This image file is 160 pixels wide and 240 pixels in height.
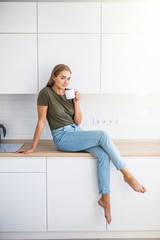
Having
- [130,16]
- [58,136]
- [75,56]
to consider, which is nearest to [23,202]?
[58,136]

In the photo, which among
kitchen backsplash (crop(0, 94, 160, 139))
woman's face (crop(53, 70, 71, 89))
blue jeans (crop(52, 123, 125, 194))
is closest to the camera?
blue jeans (crop(52, 123, 125, 194))

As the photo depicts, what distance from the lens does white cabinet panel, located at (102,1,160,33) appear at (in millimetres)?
2127

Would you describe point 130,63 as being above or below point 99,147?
above

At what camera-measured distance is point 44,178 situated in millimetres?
2045

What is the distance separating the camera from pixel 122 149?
7.24ft

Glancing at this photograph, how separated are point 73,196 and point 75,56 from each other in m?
1.27

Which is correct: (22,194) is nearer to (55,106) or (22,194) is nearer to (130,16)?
(55,106)

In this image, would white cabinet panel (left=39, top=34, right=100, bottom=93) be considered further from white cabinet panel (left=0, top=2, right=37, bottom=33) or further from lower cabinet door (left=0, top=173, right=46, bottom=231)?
lower cabinet door (left=0, top=173, right=46, bottom=231)

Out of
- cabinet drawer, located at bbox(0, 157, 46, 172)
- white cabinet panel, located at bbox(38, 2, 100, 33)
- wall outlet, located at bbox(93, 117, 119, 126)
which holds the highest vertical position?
white cabinet panel, located at bbox(38, 2, 100, 33)

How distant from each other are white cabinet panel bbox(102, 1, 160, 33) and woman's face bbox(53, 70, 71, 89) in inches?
21.1

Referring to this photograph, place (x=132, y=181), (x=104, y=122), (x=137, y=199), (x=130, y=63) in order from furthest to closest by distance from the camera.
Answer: (x=104, y=122) < (x=130, y=63) < (x=137, y=199) < (x=132, y=181)

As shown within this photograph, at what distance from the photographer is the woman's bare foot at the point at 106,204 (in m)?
1.98

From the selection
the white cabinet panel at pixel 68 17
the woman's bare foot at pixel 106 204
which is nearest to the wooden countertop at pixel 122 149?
the woman's bare foot at pixel 106 204

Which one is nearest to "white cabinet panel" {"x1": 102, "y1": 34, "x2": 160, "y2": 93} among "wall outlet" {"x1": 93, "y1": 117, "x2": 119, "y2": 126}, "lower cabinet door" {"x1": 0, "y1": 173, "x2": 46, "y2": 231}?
"wall outlet" {"x1": 93, "y1": 117, "x2": 119, "y2": 126}
